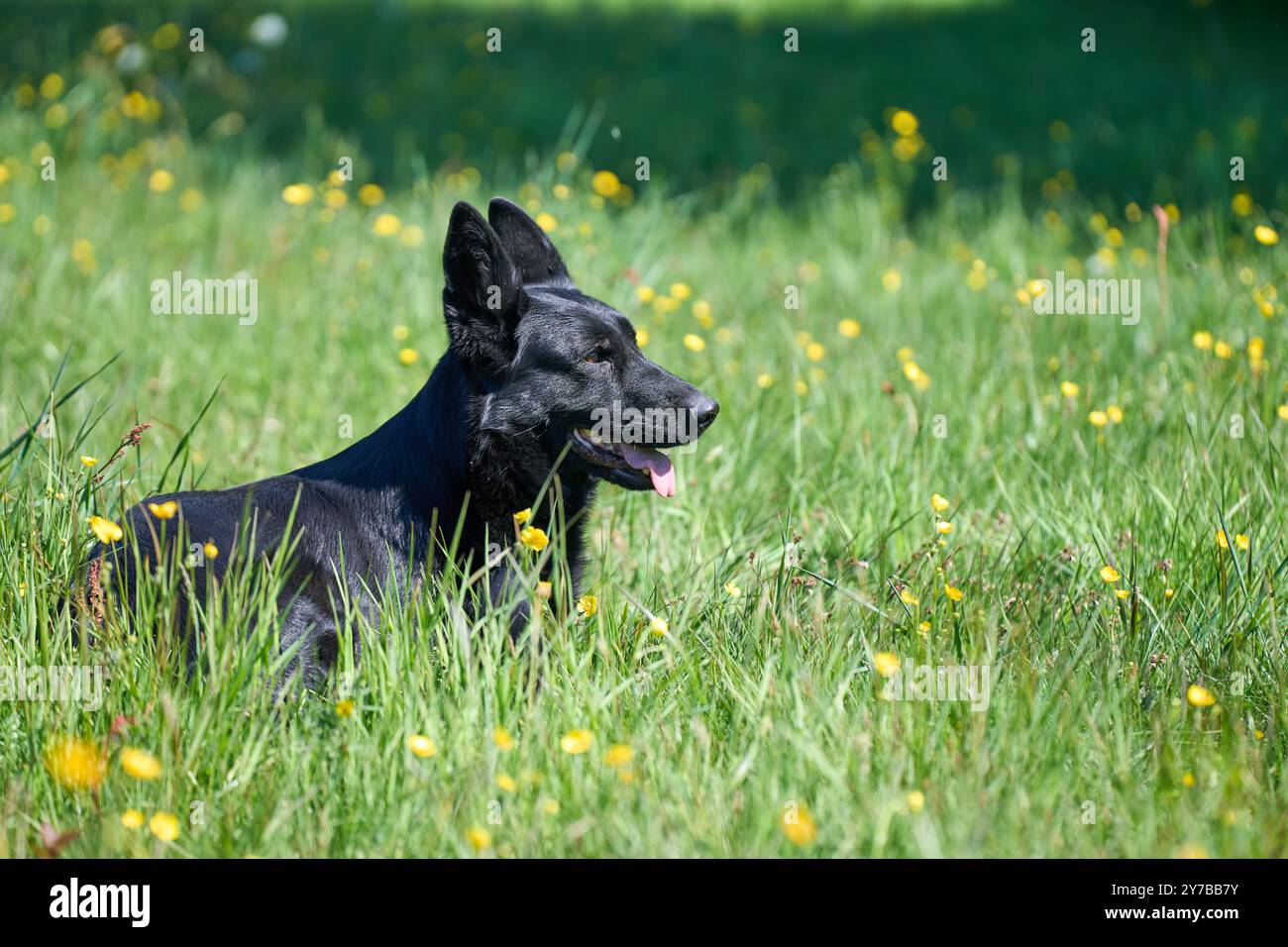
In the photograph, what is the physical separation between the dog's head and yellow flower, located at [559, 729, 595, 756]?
1061 mm

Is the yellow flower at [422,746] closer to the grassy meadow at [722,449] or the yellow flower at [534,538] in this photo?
the grassy meadow at [722,449]

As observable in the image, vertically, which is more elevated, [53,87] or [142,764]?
[53,87]

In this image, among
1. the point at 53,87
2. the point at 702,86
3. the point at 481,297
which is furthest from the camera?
the point at 702,86

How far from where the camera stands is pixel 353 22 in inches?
444

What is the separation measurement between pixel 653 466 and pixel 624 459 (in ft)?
0.27

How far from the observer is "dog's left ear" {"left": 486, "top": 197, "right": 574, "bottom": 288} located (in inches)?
136

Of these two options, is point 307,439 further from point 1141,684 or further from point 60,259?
point 1141,684

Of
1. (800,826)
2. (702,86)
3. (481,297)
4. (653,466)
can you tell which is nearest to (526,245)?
(481,297)

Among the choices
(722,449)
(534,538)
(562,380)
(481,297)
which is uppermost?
(481,297)

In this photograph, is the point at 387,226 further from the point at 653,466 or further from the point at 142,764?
the point at 142,764

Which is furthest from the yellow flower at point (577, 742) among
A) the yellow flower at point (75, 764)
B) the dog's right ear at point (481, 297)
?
the dog's right ear at point (481, 297)

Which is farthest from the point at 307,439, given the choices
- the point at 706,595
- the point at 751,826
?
the point at 751,826

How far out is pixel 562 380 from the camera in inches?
130

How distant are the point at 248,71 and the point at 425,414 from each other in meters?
7.14
